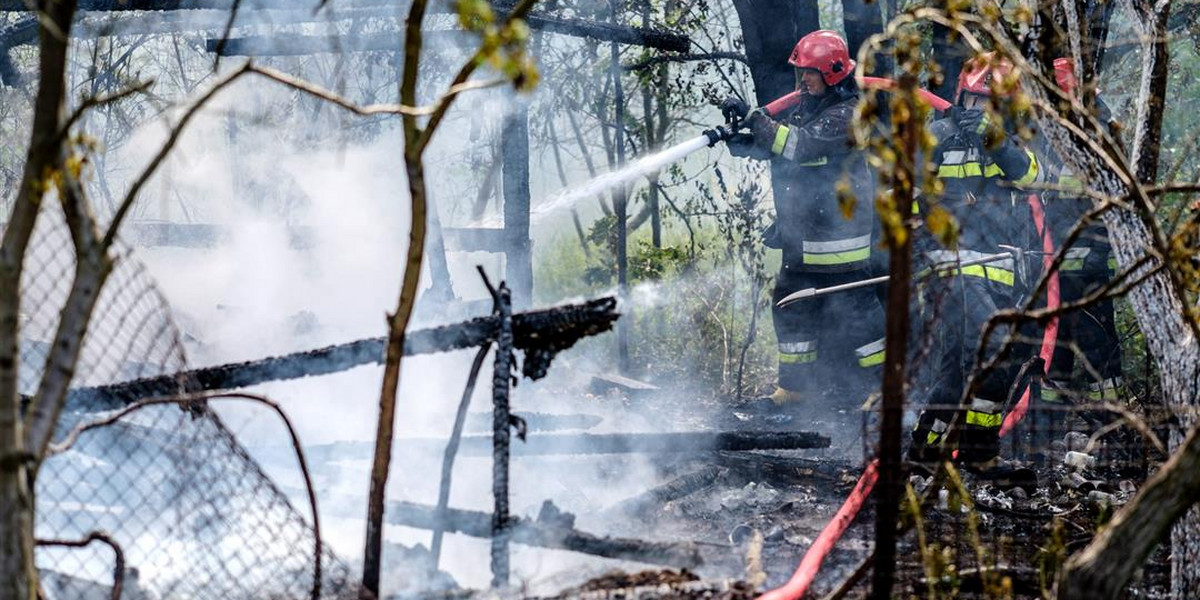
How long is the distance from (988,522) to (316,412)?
4535 mm

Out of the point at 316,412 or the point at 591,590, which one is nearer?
the point at 591,590

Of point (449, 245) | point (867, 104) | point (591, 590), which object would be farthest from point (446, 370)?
point (867, 104)

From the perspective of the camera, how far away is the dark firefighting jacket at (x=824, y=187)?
818 cm

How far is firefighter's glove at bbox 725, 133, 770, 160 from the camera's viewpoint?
27.2 feet

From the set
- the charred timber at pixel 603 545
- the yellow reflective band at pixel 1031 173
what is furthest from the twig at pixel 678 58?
the charred timber at pixel 603 545

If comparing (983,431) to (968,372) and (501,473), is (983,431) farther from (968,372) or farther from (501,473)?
(501,473)

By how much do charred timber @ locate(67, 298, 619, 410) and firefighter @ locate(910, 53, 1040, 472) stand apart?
245 centimetres

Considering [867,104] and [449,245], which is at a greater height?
[449,245]

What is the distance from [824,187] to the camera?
8594 millimetres

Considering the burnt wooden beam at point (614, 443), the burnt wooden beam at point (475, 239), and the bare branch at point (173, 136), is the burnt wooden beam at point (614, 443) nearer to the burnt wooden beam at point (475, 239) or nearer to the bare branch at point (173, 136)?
the bare branch at point (173, 136)

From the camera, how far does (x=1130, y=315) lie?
917 cm

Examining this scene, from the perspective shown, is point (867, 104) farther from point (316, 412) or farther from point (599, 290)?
point (599, 290)

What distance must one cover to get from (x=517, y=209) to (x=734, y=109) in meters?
1.95

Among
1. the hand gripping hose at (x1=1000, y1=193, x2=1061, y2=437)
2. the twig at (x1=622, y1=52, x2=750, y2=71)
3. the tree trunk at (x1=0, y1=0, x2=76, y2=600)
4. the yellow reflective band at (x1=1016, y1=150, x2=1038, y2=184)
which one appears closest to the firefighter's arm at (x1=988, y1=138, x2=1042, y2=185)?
the yellow reflective band at (x1=1016, y1=150, x2=1038, y2=184)
